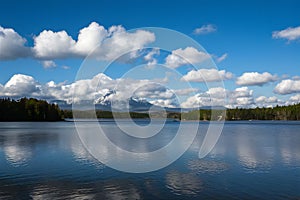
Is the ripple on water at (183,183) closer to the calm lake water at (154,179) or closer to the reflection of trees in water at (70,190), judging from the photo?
the calm lake water at (154,179)

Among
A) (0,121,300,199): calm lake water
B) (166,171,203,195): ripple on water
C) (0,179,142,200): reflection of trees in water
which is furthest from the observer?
(166,171,203,195): ripple on water

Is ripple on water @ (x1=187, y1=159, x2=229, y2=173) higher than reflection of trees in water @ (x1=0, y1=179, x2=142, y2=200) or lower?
higher

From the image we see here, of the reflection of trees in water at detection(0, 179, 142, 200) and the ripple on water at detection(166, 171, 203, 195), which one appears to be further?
the ripple on water at detection(166, 171, 203, 195)

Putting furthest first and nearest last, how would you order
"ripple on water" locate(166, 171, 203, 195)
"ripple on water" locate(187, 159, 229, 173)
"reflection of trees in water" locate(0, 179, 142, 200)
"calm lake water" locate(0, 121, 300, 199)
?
"ripple on water" locate(187, 159, 229, 173) → "ripple on water" locate(166, 171, 203, 195) → "calm lake water" locate(0, 121, 300, 199) → "reflection of trees in water" locate(0, 179, 142, 200)

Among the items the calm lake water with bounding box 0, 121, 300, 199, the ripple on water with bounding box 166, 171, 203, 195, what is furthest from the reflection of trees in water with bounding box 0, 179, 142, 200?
the ripple on water with bounding box 166, 171, 203, 195

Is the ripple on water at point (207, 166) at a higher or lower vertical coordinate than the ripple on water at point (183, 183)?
higher

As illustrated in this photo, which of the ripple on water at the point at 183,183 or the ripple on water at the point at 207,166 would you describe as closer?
the ripple on water at the point at 183,183

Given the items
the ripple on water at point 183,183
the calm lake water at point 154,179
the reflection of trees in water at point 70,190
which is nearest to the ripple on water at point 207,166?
the calm lake water at point 154,179

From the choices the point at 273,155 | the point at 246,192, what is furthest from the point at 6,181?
the point at 273,155

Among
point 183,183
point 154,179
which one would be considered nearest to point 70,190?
point 154,179

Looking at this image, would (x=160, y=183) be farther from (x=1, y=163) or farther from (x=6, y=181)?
(x=1, y=163)

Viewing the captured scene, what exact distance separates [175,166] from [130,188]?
8.47 meters

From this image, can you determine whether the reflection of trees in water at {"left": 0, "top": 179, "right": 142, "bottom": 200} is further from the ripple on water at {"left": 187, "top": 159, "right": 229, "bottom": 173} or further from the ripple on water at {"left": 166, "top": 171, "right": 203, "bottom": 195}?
the ripple on water at {"left": 187, "top": 159, "right": 229, "bottom": 173}

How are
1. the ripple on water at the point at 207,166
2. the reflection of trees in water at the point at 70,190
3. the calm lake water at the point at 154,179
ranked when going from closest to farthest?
the reflection of trees in water at the point at 70,190, the calm lake water at the point at 154,179, the ripple on water at the point at 207,166
